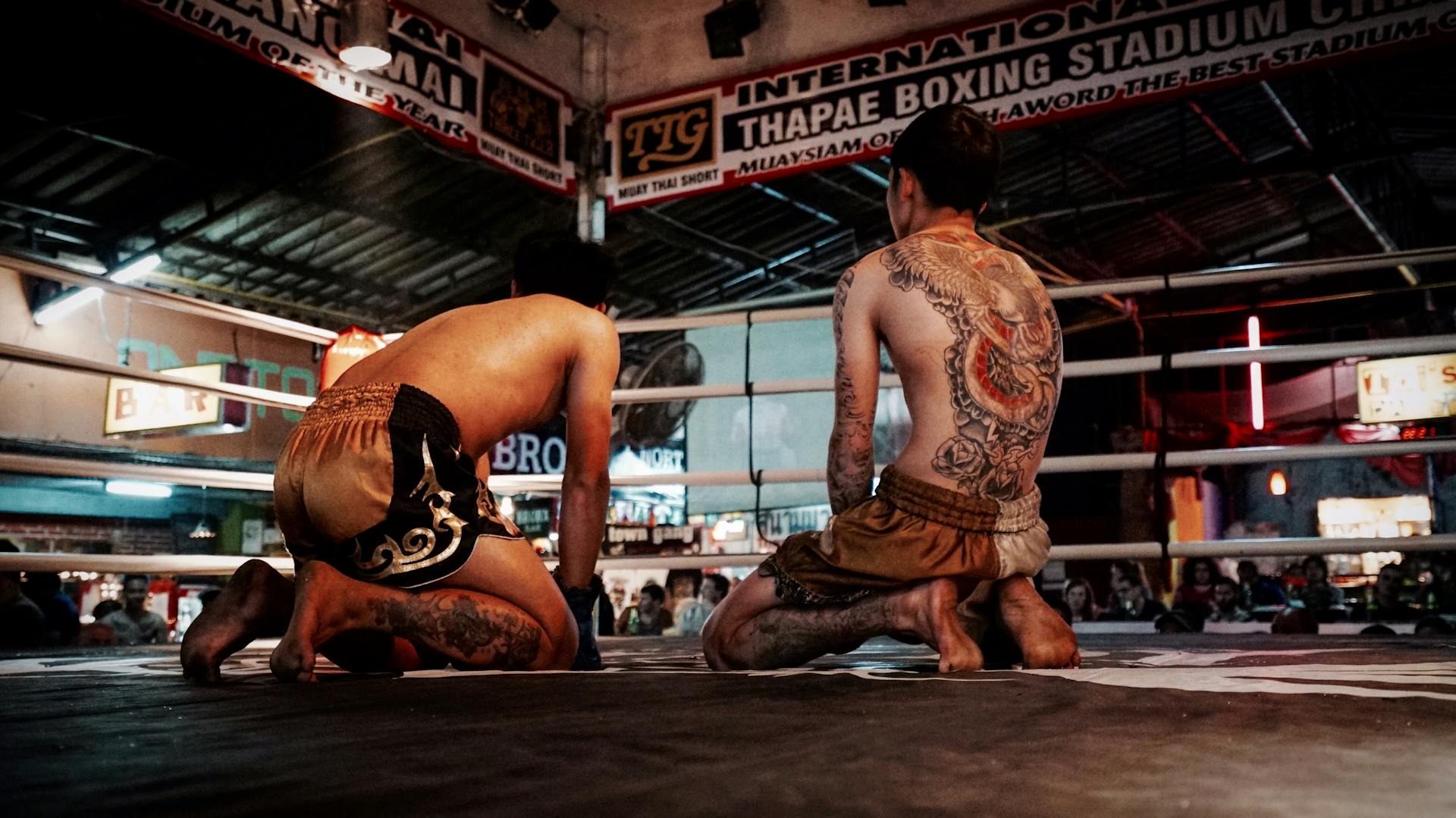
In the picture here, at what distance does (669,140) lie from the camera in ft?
16.8

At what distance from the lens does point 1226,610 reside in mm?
7938

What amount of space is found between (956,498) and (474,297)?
933 centimetres

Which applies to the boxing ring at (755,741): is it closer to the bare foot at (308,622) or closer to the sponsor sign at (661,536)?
the bare foot at (308,622)

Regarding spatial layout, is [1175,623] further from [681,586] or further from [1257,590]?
[681,586]

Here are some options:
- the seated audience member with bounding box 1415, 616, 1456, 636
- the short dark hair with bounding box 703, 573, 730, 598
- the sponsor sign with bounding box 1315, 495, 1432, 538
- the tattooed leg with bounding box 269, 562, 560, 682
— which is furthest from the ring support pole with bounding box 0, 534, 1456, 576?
the sponsor sign with bounding box 1315, 495, 1432, 538

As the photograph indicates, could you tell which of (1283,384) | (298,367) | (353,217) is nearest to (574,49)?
(353,217)

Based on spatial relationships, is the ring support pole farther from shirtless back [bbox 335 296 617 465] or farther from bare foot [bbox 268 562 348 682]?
bare foot [bbox 268 562 348 682]

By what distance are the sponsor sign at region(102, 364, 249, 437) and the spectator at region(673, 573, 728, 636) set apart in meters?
4.14

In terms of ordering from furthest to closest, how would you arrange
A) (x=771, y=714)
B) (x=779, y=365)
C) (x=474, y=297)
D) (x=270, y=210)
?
(x=474, y=297), (x=779, y=365), (x=270, y=210), (x=771, y=714)

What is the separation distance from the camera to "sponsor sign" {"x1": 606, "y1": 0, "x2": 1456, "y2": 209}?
4.02 m

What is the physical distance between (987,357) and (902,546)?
1.26 feet

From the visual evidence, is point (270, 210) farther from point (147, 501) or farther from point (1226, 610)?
point (1226, 610)

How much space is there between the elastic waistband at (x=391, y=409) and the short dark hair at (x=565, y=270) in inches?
18.0

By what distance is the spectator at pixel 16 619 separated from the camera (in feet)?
13.6
